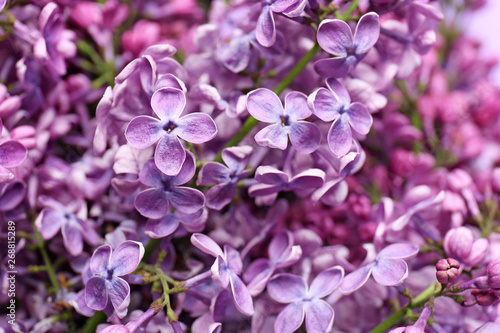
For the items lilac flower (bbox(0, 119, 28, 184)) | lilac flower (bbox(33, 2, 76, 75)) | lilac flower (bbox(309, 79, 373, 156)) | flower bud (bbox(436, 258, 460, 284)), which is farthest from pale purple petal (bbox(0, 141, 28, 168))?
flower bud (bbox(436, 258, 460, 284))

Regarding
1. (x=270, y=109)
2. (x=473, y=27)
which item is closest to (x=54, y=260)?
(x=270, y=109)

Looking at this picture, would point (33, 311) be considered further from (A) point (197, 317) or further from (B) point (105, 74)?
(B) point (105, 74)

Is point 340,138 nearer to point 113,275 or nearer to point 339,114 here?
point 339,114

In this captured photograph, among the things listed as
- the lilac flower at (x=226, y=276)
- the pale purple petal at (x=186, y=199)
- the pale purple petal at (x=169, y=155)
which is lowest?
the lilac flower at (x=226, y=276)

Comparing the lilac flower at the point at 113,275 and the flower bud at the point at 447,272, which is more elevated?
the flower bud at the point at 447,272

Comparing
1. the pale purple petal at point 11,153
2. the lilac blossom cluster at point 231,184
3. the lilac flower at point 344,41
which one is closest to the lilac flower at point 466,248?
the lilac blossom cluster at point 231,184

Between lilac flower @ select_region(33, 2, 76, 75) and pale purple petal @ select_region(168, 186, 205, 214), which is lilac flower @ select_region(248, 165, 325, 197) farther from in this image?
lilac flower @ select_region(33, 2, 76, 75)

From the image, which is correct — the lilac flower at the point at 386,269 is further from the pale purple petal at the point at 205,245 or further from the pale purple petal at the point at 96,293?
the pale purple petal at the point at 96,293
